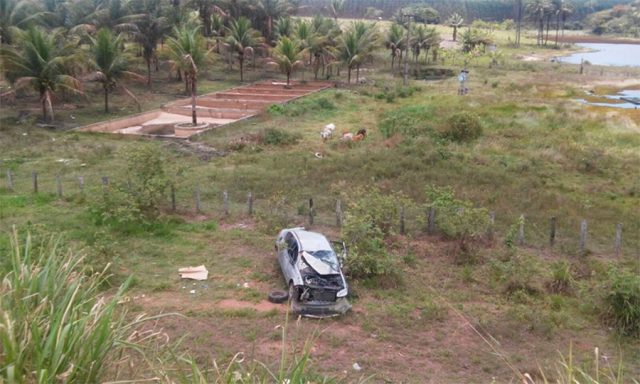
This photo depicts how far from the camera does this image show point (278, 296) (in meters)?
11.3

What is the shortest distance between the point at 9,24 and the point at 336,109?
743 inches

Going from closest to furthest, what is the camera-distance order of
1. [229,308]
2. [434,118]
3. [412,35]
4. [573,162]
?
1. [229,308]
2. [573,162]
3. [434,118]
4. [412,35]

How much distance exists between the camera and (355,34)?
42750mm

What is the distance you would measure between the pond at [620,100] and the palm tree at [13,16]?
34.3 metres

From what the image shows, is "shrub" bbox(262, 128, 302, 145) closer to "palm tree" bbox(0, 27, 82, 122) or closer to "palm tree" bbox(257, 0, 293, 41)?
"palm tree" bbox(0, 27, 82, 122)

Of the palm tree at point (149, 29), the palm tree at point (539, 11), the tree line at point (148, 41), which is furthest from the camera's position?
the palm tree at point (539, 11)

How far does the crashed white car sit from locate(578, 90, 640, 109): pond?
31.2m

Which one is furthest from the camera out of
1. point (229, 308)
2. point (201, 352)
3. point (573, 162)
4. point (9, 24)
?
point (9, 24)

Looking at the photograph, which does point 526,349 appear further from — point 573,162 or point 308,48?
point 308,48

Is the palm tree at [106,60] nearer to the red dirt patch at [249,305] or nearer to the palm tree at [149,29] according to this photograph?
the palm tree at [149,29]

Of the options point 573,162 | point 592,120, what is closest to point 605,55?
point 592,120

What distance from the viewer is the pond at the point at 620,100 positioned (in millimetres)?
37062

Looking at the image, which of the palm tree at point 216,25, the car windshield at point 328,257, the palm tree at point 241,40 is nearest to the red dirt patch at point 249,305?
the car windshield at point 328,257

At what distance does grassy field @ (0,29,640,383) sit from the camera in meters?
9.96
